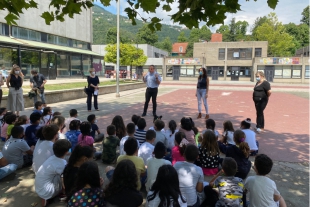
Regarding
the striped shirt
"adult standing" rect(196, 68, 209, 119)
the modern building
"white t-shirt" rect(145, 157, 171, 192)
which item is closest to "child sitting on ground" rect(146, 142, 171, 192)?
"white t-shirt" rect(145, 157, 171, 192)

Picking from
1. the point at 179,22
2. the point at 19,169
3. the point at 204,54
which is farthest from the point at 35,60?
the point at 204,54

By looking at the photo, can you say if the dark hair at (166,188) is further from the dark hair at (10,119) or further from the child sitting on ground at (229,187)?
the dark hair at (10,119)

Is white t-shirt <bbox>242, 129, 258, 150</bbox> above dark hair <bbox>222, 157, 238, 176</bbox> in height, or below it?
below

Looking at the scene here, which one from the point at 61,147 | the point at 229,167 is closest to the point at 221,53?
the point at 229,167

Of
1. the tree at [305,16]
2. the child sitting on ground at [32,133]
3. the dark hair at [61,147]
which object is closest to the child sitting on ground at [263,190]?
the dark hair at [61,147]

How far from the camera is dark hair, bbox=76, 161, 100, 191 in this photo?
104 inches

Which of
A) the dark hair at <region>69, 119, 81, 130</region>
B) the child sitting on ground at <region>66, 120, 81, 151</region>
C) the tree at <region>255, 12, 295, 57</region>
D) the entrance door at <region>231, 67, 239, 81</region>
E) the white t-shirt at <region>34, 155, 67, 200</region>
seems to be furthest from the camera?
the tree at <region>255, 12, 295, 57</region>

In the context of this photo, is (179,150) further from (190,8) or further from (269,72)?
(269,72)

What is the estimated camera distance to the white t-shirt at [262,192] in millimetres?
2836

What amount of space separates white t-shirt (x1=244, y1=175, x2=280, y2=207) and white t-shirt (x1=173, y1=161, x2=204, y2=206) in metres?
0.61

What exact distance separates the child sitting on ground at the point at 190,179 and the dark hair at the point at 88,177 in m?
1.02

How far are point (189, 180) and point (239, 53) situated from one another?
169ft


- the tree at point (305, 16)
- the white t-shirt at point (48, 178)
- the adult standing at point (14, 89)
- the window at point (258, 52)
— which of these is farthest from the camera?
the tree at point (305, 16)

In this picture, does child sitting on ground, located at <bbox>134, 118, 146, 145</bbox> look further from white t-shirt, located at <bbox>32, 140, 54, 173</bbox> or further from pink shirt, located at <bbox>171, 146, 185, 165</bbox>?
white t-shirt, located at <bbox>32, 140, 54, 173</bbox>
